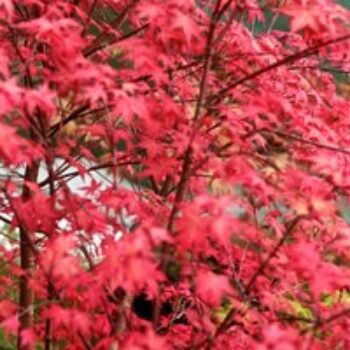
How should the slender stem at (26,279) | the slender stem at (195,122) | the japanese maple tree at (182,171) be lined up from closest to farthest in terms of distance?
the japanese maple tree at (182,171)
the slender stem at (195,122)
the slender stem at (26,279)

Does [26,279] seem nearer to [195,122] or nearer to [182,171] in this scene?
[182,171]

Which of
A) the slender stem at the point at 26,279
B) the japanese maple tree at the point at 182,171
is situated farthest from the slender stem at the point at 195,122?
the slender stem at the point at 26,279

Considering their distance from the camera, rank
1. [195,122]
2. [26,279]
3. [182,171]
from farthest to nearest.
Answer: [26,279] < [182,171] < [195,122]

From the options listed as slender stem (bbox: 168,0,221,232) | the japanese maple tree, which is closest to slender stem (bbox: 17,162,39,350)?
the japanese maple tree

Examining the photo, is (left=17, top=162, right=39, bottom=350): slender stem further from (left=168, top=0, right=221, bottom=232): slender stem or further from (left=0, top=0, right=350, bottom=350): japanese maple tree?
(left=168, top=0, right=221, bottom=232): slender stem

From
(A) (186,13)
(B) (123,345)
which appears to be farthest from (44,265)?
(A) (186,13)

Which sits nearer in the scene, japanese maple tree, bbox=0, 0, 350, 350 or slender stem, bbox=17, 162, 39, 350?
japanese maple tree, bbox=0, 0, 350, 350

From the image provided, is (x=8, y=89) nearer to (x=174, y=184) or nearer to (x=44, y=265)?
(x=44, y=265)

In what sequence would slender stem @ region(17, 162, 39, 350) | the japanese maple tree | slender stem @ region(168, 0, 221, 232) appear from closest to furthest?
1. the japanese maple tree
2. slender stem @ region(168, 0, 221, 232)
3. slender stem @ region(17, 162, 39, 350)

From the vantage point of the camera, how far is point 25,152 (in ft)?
9.06

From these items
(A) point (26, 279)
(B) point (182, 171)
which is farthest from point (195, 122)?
(A) point (26, 279)

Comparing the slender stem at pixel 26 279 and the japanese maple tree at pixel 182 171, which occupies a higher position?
the japanese maple tree at pixel 182 171

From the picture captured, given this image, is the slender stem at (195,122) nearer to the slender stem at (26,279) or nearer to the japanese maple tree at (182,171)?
the japanese maple tree at (182,171)

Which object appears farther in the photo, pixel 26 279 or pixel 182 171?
pixel 26 279
